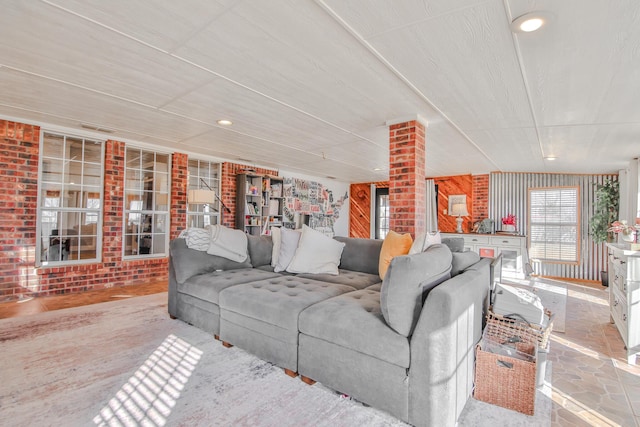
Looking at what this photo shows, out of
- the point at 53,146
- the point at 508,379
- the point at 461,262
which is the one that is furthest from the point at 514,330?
the point at 53,146

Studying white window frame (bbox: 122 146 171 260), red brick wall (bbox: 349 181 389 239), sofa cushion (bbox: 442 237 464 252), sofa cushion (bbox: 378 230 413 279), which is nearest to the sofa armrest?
sofa cushion (bbox: 378 230 413 279)

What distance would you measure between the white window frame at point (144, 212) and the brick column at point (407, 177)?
158 inches

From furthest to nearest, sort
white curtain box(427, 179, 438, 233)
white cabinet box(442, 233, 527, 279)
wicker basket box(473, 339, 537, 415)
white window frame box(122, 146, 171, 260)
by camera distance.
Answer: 1. white curtain box(427, 179, 438, 233)
2. white cabinet box(442, 233, 527, 279)
3. white window frame box(122, 146, 171, 260)
4. wicker basket box(473, 339, 537, 415)

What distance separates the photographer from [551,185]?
6402mm

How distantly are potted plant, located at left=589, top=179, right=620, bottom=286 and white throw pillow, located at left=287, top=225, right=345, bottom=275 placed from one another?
17.6 ft

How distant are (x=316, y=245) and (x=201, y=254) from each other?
122 centimetres

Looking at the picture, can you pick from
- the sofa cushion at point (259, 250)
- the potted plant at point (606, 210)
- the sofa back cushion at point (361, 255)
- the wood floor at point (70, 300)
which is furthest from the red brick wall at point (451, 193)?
the wood floor at point (70, 300)

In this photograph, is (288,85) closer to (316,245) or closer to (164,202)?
(316,245)

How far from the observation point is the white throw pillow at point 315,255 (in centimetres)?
324

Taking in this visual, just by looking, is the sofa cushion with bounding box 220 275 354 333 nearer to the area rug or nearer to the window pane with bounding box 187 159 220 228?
the area rug

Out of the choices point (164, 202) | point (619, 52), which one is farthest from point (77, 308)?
→ point (619, 52)

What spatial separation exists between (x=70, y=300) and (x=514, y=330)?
4.90 meters

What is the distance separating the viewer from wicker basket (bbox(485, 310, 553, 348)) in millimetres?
2035

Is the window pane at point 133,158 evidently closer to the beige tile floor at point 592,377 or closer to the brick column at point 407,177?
the brick column at point 407,177
